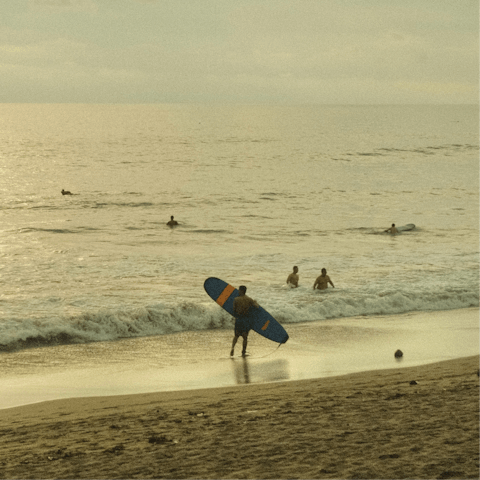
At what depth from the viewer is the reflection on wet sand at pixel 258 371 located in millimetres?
11288

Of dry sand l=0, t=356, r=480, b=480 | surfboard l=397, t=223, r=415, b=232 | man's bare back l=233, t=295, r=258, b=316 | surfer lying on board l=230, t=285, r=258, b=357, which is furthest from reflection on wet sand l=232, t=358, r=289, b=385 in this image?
surfboard l=397, t=223, r=415, b=232

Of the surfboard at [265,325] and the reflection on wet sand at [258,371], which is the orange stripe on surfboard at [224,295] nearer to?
the surfboard at [265,325]

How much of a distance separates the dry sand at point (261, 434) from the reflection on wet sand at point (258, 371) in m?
1.10

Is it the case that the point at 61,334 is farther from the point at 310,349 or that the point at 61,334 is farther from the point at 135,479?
the point at 135,479

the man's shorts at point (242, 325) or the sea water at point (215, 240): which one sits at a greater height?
the sea water at point (215, 240)

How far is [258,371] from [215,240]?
1833 cm

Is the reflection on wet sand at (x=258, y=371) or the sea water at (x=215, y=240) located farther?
the sea water at (x=215, y=240)

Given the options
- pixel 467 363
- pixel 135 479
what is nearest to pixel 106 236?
pixel 467 363

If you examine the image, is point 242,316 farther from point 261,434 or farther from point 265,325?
point 261,434

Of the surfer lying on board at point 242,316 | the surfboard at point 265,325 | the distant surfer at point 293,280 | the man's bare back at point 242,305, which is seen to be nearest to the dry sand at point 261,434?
the surfer lying on board at point 242,316

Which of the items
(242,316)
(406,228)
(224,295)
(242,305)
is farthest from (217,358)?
(406,228)

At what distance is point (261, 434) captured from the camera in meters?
7.11

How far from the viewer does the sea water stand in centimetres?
1678

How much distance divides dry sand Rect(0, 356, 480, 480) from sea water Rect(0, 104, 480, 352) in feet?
19.6
